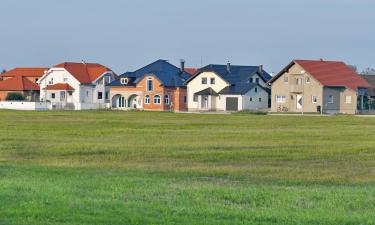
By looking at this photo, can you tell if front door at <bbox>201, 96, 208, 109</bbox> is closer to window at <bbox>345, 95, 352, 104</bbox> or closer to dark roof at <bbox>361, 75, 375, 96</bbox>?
→ window at <bbox>345, 95, 352, 104</bbox>

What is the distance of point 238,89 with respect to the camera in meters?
104

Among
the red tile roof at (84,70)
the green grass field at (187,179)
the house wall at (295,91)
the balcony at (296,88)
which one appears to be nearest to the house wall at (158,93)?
the red tile roof at (84,70)

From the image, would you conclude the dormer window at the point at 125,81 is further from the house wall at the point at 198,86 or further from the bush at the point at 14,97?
the bush at the point at 14,97

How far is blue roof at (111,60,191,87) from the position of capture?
366ft

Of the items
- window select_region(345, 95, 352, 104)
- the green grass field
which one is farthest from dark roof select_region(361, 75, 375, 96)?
the green grass field

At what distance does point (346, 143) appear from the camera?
1490 inches

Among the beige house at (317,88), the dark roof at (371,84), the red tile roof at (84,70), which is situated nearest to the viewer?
the beige house at (317,88)

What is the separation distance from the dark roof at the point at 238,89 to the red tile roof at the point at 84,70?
2036 cm

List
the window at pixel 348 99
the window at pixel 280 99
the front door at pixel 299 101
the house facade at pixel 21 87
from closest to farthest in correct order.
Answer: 1. the window at pixel 348 99
2. the front door at pixel 299 101
3. the window at pixel 280 99
4. the house facade at pixel 21 87

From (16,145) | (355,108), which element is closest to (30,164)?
(16,145)

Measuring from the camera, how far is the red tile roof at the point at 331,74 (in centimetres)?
9744

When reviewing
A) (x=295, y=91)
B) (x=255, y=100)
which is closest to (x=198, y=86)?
(x=255, y=100)

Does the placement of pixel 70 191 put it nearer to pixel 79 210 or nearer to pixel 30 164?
pixel 79 210

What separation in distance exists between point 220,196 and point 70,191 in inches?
119
